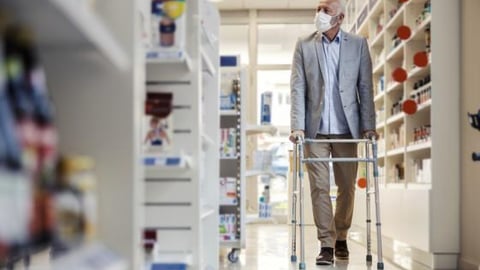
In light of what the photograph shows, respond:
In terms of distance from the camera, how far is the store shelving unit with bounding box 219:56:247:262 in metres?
4.63

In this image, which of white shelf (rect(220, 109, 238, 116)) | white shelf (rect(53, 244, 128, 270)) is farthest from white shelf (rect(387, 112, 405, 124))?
white shelf (rect(53, 244, 128, 270))

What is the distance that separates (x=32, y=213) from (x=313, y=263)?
3.72 metres

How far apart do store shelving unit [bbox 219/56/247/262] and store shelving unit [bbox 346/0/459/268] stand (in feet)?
3.96

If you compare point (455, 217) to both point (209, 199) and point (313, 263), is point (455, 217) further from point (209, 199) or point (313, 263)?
point (209, 199)

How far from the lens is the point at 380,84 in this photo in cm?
666

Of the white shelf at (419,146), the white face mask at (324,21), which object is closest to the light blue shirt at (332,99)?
the white face mask at (324,21)

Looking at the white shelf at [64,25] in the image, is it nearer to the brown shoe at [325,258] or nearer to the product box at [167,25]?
the product box at [167,25]

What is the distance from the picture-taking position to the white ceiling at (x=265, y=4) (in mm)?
11156

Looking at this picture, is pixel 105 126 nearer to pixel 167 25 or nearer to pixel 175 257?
pixel 167 25

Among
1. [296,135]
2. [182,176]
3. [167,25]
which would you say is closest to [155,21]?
[167,25]

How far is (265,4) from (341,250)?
7.28m

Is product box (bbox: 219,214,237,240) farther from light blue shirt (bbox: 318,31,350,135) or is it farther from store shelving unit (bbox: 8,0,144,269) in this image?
store shelving unit (bbox: 8,0,144,269)

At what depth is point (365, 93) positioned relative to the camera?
461 centimetres

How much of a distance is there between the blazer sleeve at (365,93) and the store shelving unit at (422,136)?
0.39 m
